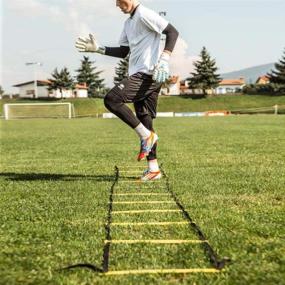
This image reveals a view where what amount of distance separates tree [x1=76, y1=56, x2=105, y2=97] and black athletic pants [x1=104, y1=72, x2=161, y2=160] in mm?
88189

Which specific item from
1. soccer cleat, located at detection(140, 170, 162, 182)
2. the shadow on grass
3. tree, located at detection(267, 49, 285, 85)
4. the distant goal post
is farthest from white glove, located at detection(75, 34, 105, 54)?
tree, located at detection(267, 49, 285, 85)

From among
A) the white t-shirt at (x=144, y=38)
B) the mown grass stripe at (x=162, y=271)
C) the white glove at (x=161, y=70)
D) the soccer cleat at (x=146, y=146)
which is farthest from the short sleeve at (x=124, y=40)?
the mown grass stripe at (x=162, y=271)

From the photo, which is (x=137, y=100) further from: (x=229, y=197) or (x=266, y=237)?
(x=266, y=237)

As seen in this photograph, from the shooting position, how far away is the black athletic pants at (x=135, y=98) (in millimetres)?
6305

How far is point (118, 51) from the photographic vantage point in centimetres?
723

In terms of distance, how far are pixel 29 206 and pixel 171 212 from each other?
1.55 meters

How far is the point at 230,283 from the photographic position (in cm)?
272

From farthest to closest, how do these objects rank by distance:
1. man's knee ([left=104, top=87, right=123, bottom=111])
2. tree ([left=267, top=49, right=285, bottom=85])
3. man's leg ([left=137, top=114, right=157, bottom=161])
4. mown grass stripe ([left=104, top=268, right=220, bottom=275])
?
tree ([left=267, top=49, right=285, bottom=85]) < man's leg ([left=137, top=114, right=157, bottom=161]) < man's knee ([left=104, top=87, right=123, bottom=111]) < mown grass stripe ([left=104, top=268, right=220, bottom=275])

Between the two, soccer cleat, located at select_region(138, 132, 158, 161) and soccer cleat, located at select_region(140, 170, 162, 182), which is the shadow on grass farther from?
soccer cleat, located at select_region(138, 132, 158, 161)

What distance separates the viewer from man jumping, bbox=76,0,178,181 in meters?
6.34

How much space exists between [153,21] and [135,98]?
108cm

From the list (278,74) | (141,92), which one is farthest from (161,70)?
(278,74)

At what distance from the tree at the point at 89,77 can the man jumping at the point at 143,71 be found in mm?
88254

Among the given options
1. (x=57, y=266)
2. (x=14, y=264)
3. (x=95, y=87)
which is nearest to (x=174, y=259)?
(x=57, y=266)
